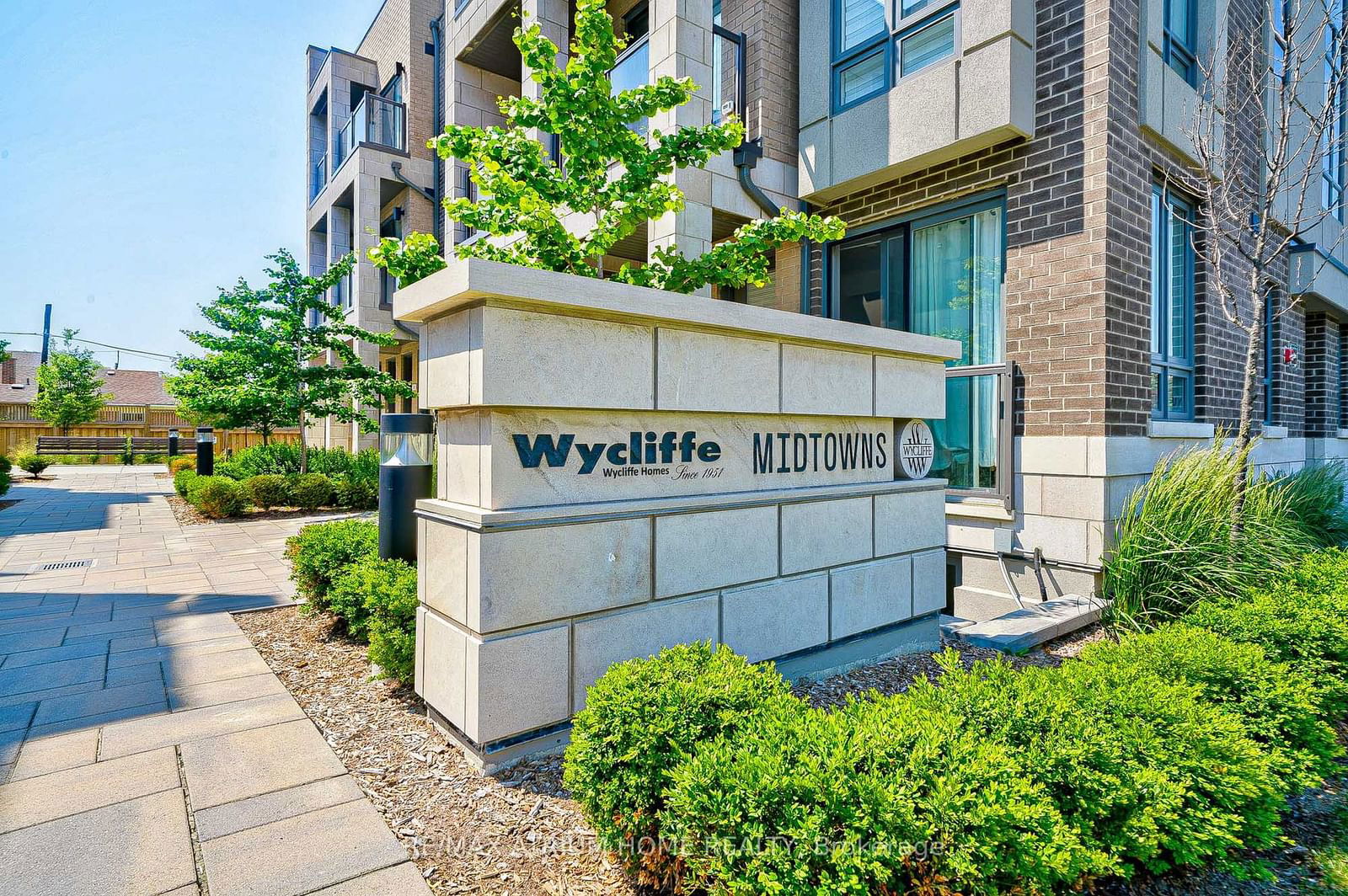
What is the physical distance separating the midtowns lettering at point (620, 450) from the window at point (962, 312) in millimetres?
3958

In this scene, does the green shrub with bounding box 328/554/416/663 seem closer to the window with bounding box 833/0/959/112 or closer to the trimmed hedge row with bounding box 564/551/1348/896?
the trimmed hedge row with bounding box 564/551/1348/896

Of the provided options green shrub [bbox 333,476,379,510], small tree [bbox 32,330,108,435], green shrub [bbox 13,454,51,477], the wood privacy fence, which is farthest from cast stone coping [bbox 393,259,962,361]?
small tree [bbox 32,330,108,435]

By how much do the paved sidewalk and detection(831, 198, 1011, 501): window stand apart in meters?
5.93

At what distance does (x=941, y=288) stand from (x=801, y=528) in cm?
434

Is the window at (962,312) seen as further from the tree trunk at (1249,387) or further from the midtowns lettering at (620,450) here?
the midtowns lettering at (620,450)

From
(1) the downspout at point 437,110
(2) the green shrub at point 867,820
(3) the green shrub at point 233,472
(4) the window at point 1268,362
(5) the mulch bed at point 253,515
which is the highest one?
(1) the downspout at point 437,110

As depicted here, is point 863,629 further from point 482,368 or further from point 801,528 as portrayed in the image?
point 482,368

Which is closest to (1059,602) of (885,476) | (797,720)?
(885,476)

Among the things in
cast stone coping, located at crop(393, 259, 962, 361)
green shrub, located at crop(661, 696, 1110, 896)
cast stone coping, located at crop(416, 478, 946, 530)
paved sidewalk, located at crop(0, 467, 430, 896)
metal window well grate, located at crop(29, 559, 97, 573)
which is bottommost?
paved sidewalk, located at crop(0, 467, 430, 896)

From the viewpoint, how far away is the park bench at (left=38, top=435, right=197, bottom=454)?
28.0 metres

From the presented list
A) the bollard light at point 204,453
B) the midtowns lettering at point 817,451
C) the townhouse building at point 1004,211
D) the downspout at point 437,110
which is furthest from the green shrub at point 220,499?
the midtowns lettering at point 817,451

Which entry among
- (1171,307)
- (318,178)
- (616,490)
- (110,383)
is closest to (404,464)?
(616,490)

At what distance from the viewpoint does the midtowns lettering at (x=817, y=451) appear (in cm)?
412

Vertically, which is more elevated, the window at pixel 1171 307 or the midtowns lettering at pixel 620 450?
the window at pixel 1171 307
